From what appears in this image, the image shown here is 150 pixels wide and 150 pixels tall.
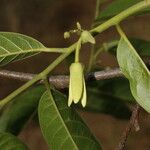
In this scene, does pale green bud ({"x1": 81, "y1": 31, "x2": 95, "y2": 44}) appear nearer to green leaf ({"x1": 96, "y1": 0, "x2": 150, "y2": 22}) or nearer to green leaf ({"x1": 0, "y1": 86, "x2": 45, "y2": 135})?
green leaf ({"x1": 96, "y1": 0, "x2": 150, "y2": 22})

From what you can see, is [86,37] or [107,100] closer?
[86,37]

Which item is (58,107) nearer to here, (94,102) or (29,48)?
(29,48)

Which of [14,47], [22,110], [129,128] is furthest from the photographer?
[22,110]

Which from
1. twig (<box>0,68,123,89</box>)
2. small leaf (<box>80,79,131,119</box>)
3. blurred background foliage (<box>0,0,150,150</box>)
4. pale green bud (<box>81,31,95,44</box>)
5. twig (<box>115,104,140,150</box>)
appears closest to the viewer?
pale green bud (<box>81,31,95,44</box>)

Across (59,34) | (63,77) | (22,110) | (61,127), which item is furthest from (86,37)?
(59,34)

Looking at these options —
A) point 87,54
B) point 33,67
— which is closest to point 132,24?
point 87,54

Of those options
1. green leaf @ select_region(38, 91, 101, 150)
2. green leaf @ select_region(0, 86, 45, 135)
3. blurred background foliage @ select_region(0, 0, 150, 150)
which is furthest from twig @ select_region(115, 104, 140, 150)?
blurred background foliage @ select_region(0, 0, 150, 150)

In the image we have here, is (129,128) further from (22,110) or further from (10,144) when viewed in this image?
(22,110)
